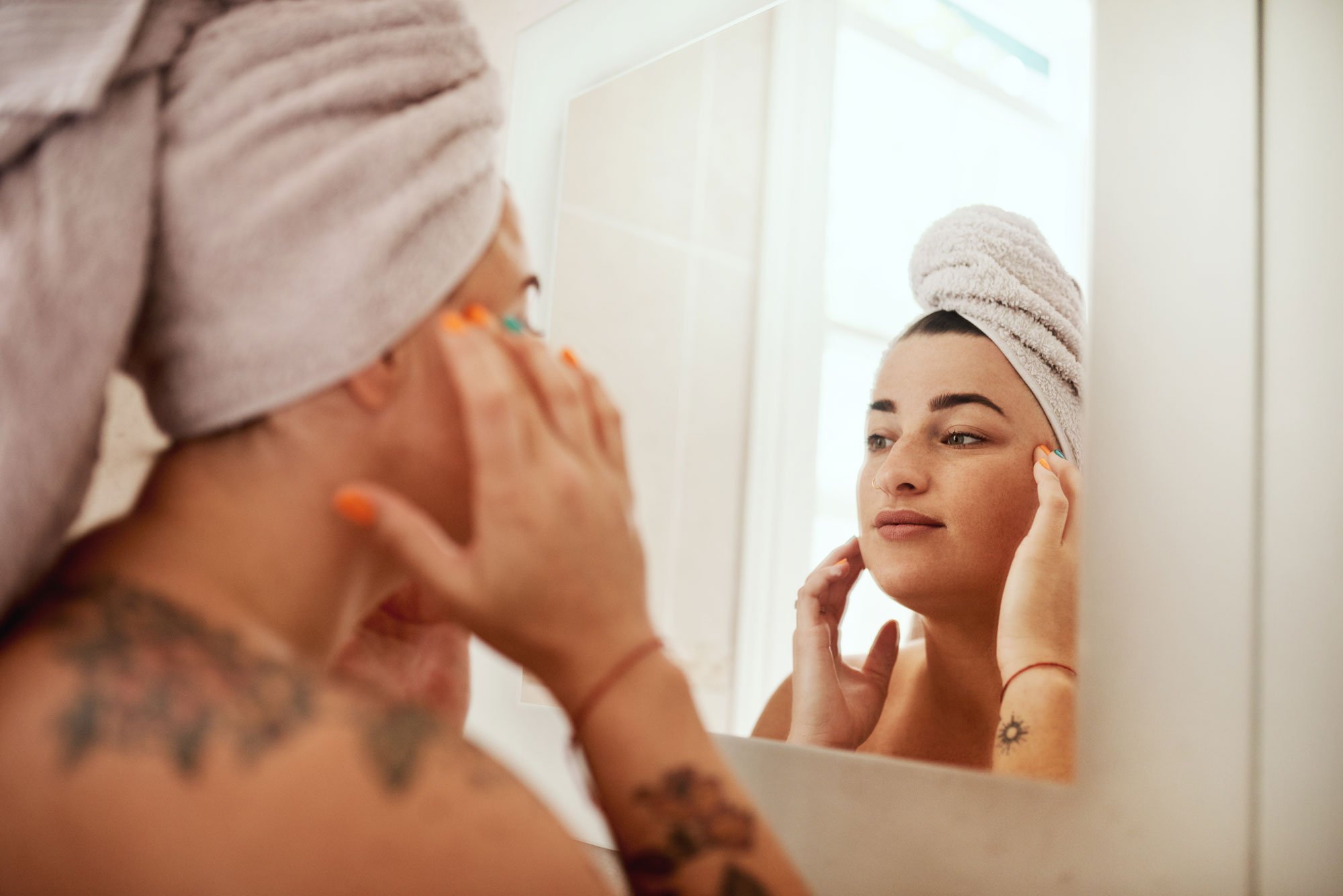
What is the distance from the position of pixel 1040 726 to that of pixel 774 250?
47cm

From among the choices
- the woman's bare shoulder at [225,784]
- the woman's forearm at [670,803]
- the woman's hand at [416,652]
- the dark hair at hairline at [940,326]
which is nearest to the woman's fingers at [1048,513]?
the dark hair at hairline at [940,326]

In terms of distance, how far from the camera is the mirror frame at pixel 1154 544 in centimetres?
61

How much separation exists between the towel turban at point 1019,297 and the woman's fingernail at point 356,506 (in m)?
0.43

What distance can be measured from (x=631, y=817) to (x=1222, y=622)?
1.27 feet

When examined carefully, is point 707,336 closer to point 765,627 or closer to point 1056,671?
point 765,627

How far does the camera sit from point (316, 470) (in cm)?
60

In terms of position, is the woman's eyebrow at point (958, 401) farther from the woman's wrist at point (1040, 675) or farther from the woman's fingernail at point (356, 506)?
the woman's fingernail at point (356, 506)

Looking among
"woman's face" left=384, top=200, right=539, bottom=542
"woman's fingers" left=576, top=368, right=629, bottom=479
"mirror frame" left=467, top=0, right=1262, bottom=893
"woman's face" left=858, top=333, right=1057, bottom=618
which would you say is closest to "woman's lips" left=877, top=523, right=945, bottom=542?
"woman's face" left=858, top=333, right=1057, bottom=618

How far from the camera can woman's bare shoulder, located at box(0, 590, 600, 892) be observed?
0.44 m

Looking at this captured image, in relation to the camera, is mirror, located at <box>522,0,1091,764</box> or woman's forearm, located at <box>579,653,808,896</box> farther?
mirror, located at <box>522,0,1091,764</box>

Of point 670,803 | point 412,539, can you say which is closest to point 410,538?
point 412,539

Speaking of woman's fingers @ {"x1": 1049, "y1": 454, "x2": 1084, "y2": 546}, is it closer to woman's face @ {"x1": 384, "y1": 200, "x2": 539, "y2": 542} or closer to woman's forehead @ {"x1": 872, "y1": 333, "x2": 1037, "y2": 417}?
woman's forehead @ {"x1": 872, "y1": 333, "x2": 1037, "y2": 417}

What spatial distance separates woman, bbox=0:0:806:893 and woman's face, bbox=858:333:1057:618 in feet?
0.71

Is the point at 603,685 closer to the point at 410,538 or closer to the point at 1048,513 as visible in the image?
the point at 410,538
